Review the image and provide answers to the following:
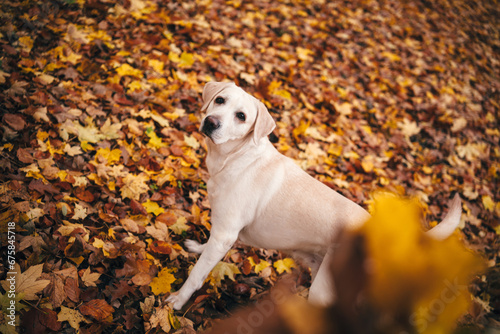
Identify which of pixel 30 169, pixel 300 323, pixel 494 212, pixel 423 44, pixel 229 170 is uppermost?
pixel 300 323

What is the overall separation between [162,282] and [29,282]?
0.98 m

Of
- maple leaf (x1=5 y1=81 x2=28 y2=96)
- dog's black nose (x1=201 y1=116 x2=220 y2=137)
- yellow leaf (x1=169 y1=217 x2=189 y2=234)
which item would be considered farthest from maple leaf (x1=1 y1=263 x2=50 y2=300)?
maple leaf (x1=5 y1=81 x2=28 y2=96)

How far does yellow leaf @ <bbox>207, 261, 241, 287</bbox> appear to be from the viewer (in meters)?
2.86

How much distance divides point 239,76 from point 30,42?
2.83 metres

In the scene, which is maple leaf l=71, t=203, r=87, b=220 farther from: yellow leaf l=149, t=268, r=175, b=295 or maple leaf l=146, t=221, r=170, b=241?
yellow leaf l=149, t=268, r=175, b=295

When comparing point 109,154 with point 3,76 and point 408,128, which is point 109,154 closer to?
point 3,76

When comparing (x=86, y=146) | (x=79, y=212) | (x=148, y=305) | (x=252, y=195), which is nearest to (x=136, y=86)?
(x=86, y=146)

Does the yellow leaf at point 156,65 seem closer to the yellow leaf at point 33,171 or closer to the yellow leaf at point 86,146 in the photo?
the yellow leaf at point 86,146

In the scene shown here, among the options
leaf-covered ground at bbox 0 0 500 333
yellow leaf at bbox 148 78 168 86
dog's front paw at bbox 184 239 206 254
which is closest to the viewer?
leaf-covered ground at bbox 0 0 500 333

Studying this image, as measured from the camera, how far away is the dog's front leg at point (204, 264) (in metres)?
2.51

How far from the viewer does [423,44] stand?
761 centimetres

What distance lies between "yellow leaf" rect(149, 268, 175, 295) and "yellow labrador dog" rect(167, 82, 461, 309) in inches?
4.4

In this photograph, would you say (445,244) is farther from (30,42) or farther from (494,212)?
(494,212)

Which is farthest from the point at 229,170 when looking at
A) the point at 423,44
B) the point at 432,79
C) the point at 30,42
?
the point at 423,44
